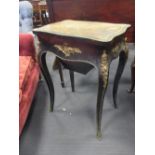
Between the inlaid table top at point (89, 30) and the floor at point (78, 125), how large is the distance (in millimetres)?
664

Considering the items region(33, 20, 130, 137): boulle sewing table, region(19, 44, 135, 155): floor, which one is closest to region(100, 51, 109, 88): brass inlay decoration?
region(33, 20, 130, 137): boulle sewing table

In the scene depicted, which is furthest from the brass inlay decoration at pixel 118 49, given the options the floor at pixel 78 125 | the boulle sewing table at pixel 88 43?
the floor at pixel 78 125

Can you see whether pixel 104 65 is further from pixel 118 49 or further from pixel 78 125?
pixel 78 125

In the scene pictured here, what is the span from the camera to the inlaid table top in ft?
4.22

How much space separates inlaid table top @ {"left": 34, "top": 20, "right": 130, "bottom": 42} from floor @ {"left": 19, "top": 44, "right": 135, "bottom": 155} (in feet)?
2.18

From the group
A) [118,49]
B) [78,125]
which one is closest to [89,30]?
[118,49]

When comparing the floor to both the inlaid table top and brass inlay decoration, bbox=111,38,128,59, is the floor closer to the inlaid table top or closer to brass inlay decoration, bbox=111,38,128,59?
brass inlay decoration, bbox=111,38,128,59

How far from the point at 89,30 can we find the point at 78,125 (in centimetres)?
70

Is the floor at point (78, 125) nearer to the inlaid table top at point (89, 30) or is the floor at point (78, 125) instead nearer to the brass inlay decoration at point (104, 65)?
the brass inlay decoration at point (104, 65)

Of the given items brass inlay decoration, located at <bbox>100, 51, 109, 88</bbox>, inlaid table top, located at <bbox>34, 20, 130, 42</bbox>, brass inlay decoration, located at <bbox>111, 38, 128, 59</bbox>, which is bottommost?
brass inlay decoration, located at <bbox>100, 51, 109, 88</bbox>

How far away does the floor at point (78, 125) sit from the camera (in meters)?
1.49

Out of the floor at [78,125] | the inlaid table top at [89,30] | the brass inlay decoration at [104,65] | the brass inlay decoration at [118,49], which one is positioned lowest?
the floor at [78,125]
